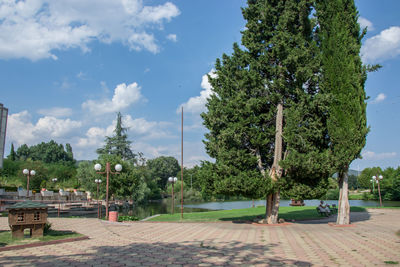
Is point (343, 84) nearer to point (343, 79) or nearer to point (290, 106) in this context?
point (343, 79)

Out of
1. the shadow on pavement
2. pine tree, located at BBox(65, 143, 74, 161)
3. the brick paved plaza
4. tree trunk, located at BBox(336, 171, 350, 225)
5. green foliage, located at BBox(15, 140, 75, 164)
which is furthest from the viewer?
pine tree, located at BBox(65, 143, 74, 161)

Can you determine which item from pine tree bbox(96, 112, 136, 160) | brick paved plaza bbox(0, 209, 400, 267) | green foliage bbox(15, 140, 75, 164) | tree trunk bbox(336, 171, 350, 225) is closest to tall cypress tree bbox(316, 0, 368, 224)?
tree trunk bbox(336, 171, 350, 225)

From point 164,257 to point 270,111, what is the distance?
9930mm

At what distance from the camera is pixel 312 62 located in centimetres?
1417

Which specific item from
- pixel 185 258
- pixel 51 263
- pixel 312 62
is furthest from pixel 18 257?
pixel 312 62

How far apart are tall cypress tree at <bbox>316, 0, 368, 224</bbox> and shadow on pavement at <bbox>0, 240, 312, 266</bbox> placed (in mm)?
7508

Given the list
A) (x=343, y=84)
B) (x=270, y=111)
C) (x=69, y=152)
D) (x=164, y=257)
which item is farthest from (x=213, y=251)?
Answer: (x=69, y=152)

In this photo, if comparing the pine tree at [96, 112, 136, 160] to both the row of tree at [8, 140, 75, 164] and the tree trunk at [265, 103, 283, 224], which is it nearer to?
the tree trunk at [265, 103, 283, 224]

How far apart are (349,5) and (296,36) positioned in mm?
3265

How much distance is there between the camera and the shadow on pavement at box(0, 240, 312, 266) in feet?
20.0

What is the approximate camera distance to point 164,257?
6625 mm

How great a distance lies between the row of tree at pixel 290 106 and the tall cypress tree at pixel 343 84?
0.15 feet

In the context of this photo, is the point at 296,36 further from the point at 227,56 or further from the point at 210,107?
the point at 210,107

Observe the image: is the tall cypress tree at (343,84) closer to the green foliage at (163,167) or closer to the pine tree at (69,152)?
the green foliage at (163,167)
